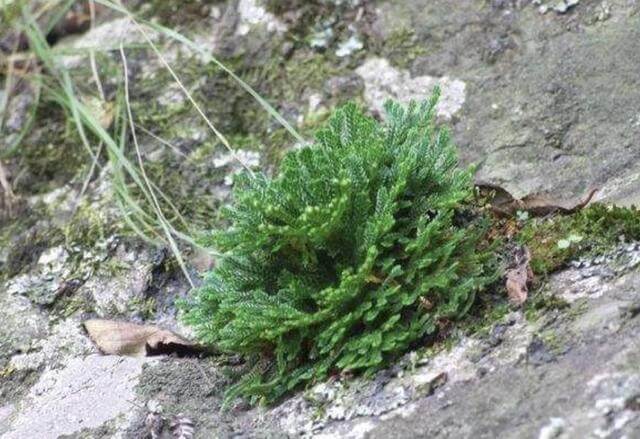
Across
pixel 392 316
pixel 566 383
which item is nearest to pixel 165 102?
pixel 392 316

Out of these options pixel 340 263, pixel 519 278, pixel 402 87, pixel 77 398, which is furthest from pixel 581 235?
pixel 77 398

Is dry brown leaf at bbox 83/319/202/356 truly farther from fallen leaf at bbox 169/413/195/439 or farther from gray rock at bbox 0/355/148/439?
fallen leaf at bbox 169/413/195/439

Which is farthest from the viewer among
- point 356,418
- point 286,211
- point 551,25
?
point 551,25

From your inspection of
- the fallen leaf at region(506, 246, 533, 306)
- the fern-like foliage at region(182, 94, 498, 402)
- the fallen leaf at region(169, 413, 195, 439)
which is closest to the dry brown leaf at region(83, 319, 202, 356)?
the fern-like foliage at region(182, 94, 498, 402)

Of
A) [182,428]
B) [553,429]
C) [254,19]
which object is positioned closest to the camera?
[553,429]

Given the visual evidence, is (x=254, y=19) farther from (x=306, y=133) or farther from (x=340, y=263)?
(x=340, y=263)

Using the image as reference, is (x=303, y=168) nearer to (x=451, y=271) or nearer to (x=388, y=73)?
(x=451, y=271)
